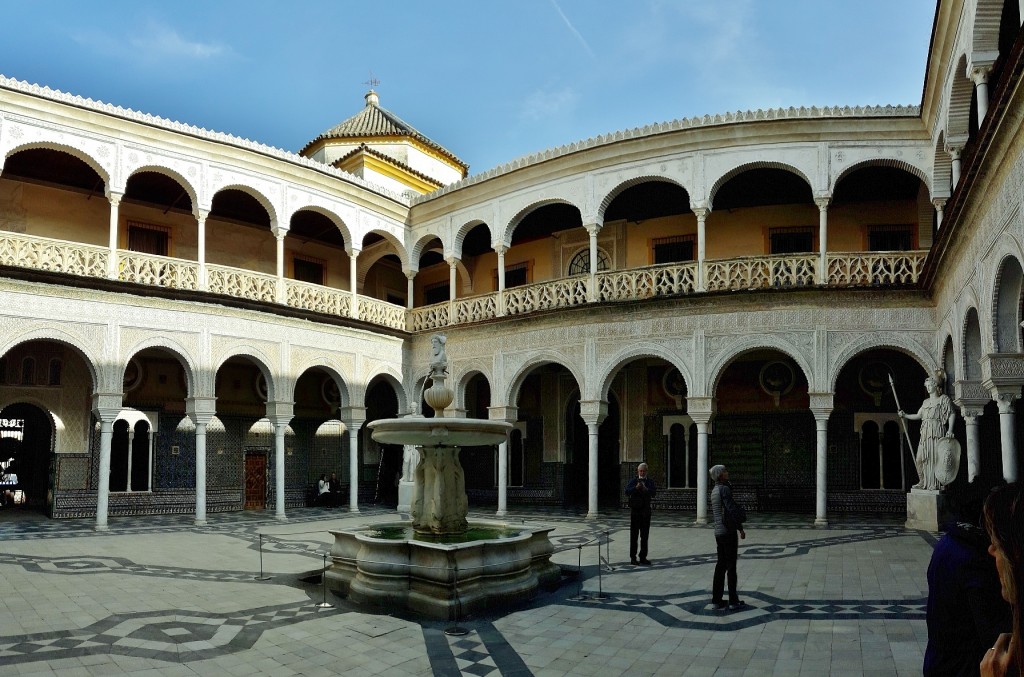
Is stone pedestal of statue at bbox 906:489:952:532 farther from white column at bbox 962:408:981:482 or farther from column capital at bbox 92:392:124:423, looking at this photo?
column capital at bbox 92:392:124:423

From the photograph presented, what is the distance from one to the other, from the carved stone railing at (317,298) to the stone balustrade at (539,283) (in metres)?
0.02

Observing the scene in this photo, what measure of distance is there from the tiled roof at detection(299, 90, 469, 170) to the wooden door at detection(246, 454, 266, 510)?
10.8 metres

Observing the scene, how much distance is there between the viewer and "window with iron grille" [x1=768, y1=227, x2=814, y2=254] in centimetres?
1800

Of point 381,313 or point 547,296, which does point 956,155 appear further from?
point 381,313

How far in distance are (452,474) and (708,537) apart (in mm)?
5684

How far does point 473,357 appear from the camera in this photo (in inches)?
742

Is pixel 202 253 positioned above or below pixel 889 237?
below

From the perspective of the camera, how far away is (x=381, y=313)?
64.5 ft

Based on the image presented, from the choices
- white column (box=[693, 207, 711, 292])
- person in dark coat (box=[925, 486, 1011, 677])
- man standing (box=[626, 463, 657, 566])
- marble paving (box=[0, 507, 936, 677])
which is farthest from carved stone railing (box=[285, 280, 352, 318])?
person in dark coat (box=[925, 486, 1011, 677])

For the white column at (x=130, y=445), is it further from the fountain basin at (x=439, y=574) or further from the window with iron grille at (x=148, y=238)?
the fountain basin at (x=439, y=574)

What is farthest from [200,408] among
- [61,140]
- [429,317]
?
[429,317]

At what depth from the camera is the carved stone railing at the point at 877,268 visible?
47.9 feet

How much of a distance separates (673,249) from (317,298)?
28.4 ft

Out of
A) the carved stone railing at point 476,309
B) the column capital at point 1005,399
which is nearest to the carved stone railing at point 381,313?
the carved stone railing at point 476,309
